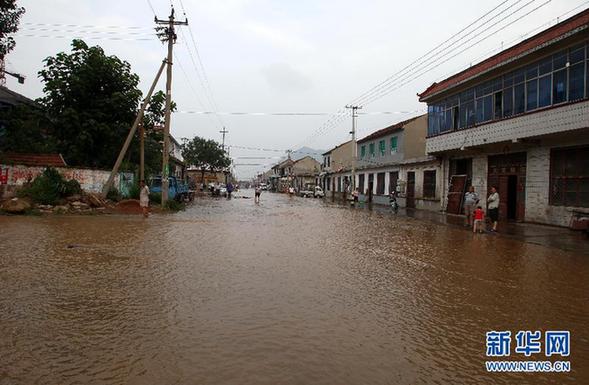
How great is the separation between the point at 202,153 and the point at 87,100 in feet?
138

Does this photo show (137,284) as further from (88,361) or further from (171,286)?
(88,361)

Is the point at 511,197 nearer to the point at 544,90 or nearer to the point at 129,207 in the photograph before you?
the point at 544,90

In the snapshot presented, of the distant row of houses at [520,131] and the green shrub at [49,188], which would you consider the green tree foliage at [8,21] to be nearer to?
the green shrub at [49,188]

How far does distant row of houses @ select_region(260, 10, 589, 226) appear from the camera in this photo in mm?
16266

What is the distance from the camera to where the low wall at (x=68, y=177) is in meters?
20.7

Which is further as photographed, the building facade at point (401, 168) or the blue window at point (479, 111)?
the building facade at point (401, 168)

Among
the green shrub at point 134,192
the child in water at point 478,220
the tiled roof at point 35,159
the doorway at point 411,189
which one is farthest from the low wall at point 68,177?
the doorway at point 411,189

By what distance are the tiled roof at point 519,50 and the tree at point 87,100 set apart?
1872 cm

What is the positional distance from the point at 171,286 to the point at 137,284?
1.83ft

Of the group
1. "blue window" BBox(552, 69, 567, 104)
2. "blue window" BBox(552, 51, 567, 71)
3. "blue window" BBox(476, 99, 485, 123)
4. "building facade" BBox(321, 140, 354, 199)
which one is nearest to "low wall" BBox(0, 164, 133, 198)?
"blue window" BBox(476, 99, 485, 123)

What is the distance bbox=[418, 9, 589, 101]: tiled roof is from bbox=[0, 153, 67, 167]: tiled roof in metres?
22.2

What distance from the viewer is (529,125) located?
18.1 metres

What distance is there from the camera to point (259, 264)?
28.7ft

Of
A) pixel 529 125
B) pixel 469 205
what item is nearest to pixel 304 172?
pixel 469 205
